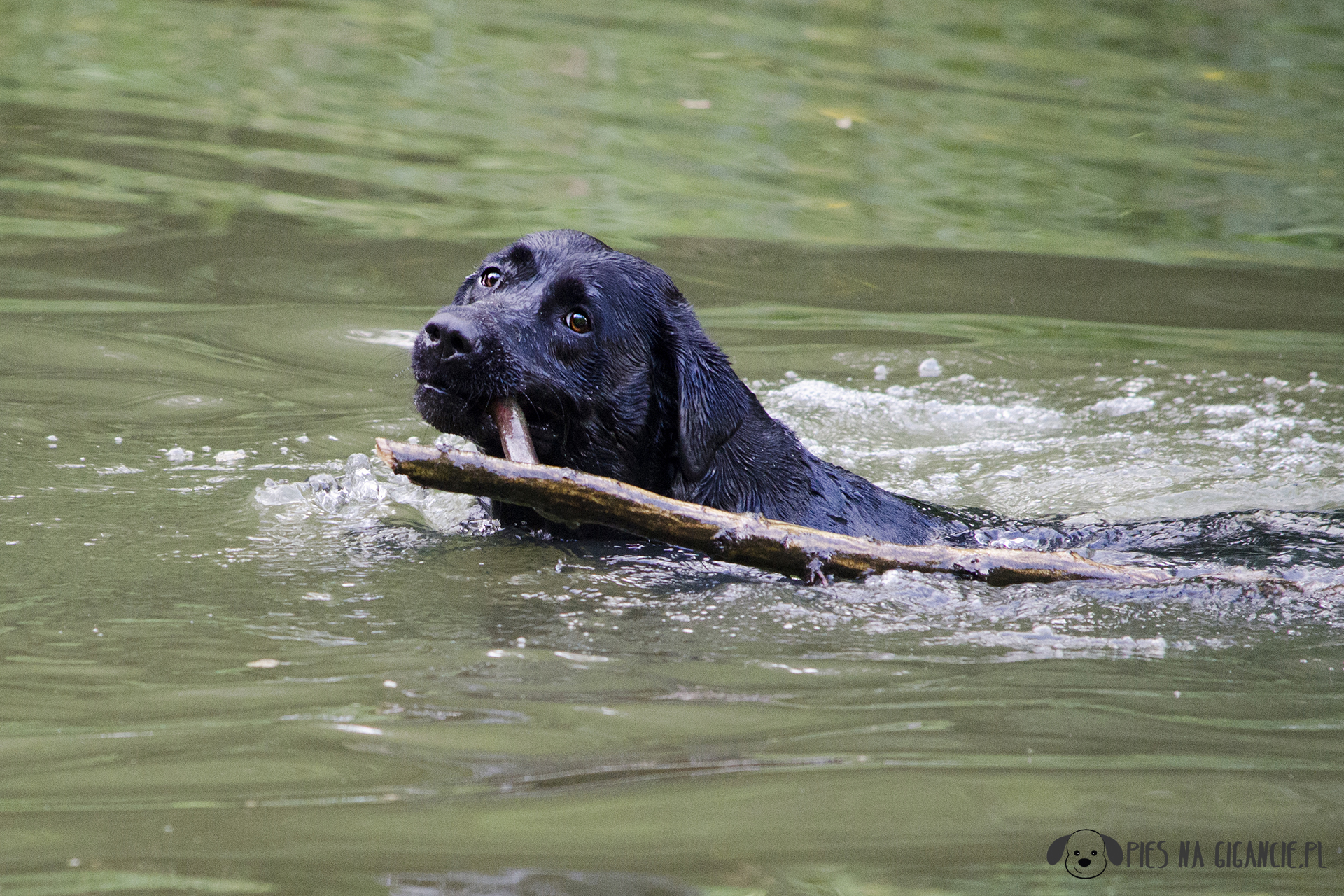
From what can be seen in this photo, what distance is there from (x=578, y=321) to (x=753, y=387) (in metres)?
3.13

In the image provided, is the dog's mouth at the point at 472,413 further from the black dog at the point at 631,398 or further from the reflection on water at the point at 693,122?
the reflection on water at the point at 693,122

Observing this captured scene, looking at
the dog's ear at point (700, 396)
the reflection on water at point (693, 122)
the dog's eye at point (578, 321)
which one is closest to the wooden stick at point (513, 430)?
the dog's eye at point (578, 321)

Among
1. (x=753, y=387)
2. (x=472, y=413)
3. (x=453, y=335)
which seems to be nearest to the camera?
(x=453, y=335)

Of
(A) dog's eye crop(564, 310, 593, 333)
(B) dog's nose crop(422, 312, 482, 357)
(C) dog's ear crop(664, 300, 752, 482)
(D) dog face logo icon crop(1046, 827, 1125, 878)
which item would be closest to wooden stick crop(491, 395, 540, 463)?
(B) dog's nose crop(422, 312, 482, 357)

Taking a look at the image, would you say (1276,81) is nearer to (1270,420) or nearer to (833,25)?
(833,25)

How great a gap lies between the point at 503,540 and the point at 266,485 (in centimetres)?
111

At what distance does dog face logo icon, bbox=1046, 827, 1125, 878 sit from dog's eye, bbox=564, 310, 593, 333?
8.57ft

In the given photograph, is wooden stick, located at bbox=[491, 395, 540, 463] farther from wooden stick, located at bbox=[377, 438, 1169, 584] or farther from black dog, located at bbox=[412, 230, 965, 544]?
wooden stick, located at bbox=[377, 438, 1169, 584]

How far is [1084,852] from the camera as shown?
2.92m

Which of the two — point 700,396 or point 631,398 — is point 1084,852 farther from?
point 631,398

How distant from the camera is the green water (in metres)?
3.01

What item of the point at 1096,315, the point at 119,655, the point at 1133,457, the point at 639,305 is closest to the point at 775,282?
the point at 1096,315

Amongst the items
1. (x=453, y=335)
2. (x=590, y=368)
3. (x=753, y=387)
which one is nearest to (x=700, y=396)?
(x=590, y=368)

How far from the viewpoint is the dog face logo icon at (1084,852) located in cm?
287
